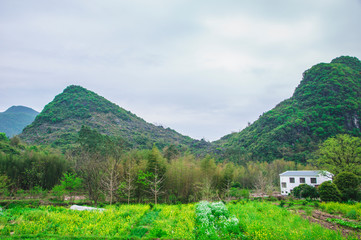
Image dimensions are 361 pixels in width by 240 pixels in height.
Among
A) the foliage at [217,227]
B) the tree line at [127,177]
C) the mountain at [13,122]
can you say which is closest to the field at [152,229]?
the foliage at [217,227]

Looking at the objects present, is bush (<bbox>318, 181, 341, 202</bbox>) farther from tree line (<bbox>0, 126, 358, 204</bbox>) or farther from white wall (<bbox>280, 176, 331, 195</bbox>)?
white wall (<bbox>280, 176, 331, 195</bbox>)

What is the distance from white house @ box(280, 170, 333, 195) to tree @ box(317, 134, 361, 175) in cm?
586

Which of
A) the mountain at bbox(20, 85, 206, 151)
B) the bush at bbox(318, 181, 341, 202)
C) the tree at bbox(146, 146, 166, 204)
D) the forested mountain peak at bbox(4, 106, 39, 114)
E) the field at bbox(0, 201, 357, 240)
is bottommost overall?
the bush at bbox(318, 181, 341, 202)

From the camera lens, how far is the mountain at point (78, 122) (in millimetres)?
45438

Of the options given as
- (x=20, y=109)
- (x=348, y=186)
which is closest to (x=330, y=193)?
(x=348, y=186)

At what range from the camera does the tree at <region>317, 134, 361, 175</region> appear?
20375 millimetres

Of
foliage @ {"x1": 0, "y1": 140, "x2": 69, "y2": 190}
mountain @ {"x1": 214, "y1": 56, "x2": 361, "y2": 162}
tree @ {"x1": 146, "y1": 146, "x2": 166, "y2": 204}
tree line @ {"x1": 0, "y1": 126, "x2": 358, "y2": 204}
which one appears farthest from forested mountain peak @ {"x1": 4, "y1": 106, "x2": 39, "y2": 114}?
tree @ {"x1": 146, "y1": 146, "x2": 166, "y2": 204}

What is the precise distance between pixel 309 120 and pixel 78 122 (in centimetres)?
6538

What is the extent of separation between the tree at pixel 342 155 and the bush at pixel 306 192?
3.26 m

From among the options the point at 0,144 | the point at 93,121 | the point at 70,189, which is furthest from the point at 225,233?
the point at 93,121

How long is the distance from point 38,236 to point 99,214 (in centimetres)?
290

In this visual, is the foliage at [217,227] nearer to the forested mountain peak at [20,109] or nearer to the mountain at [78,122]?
the mountain at [78,122]

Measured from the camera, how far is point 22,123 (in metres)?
98.7

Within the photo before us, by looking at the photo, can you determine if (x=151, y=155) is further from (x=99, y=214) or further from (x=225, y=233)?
(x=225, y=233)
